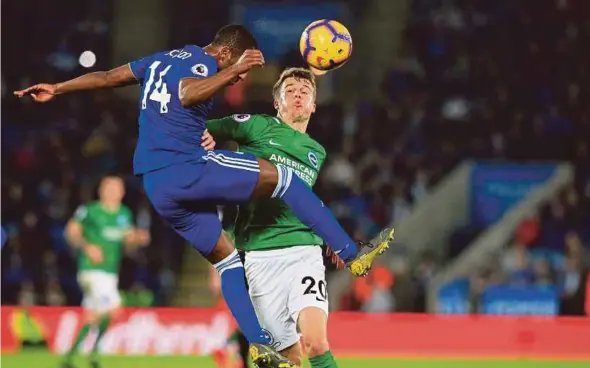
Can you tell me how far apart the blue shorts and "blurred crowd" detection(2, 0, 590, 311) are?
347 inches

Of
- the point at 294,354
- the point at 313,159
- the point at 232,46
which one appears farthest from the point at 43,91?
the point at 294,354

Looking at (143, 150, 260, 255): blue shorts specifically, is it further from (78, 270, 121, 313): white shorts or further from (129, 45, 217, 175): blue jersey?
(78, 270, 121, 313): white shorts

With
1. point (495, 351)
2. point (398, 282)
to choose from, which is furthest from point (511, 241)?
point (495, 351)

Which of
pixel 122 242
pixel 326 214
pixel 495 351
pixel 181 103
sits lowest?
pixel 495 351

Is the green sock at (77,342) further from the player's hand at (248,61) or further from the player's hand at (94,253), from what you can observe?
the player's hand at (248,61)

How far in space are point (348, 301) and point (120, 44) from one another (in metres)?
Result: 6.06

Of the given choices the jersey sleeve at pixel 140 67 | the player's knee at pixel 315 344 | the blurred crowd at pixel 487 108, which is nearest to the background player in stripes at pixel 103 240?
the blurred crowd at pixel 487 108

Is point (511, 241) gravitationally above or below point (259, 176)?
below

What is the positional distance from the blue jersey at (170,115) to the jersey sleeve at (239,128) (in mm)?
366

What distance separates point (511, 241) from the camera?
15453 millimetres

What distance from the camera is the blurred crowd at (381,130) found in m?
15.5

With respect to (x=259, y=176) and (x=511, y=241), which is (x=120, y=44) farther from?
(x=259, y=176)

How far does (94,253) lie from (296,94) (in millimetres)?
4946

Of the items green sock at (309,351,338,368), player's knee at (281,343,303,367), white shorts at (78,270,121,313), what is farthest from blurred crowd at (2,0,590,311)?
green sock at (309,351,338,368)
